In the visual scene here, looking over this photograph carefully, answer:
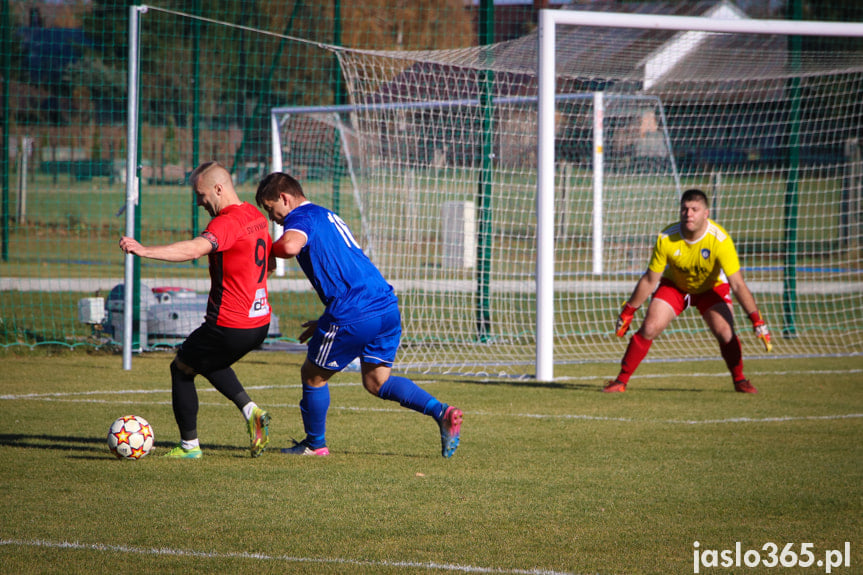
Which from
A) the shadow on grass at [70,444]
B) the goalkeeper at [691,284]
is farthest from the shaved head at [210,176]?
the goalkeeper at [691,284]

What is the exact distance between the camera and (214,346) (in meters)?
5.62

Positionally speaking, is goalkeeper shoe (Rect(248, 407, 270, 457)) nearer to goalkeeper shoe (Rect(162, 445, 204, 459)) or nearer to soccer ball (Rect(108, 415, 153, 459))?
goalkeeper shoe (Rect(162, 445, 204, 459))

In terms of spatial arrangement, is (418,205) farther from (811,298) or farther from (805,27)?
(811,298)

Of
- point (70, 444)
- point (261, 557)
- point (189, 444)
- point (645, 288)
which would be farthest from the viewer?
point (645, 288)

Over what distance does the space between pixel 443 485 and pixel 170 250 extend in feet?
6.59

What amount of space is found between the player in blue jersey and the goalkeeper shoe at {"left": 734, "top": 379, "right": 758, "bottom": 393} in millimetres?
3925

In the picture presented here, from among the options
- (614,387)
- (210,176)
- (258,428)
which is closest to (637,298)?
(614,387)

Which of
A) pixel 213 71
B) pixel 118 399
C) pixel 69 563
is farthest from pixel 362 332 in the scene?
pixel 213 71

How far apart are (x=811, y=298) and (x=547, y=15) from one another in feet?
29.5

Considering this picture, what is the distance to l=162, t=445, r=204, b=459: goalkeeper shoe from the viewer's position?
5832mm

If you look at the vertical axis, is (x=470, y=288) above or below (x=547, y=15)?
below

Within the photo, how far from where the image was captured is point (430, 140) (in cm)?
1120

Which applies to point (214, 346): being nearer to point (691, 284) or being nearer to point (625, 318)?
point (625, 318)

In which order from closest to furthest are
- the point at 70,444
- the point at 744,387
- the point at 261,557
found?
the point at 261,557 → the point at 70,444 → the point at 744,387
